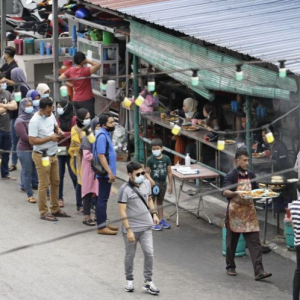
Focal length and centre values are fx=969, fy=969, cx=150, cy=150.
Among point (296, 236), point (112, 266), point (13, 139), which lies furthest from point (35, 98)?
point (296, 236)

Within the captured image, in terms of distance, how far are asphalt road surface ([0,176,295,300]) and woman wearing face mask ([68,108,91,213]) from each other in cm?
40

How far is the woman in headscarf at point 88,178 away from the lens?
14117 mm

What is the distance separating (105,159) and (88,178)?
701mm

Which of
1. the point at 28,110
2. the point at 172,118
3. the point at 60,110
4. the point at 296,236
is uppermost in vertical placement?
the point at 60,110

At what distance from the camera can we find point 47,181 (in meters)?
14.4

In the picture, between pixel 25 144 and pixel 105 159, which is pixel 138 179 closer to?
pixel 105 159

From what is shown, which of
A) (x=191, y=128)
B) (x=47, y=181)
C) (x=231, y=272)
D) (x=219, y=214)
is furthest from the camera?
(x=191, y=128)

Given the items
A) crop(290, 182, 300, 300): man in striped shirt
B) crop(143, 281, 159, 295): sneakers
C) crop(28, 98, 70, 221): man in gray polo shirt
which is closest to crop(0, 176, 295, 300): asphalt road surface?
crop(143, 281, 159, 295): sneakers

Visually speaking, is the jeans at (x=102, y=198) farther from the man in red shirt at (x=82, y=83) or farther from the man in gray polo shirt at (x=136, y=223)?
the man in red shirt at (x=82, y=83)

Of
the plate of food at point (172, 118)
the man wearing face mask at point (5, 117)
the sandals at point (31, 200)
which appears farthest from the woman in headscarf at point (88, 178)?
the plate of food at point (172, 118)

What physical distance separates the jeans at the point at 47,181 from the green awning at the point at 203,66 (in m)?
2.39

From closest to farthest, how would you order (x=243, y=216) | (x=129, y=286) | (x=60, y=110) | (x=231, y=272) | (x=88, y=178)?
(x=129, y=286)
(x=243, y=216)
(x=231, y=272)
(x=88, y=178)
(x=60, y=110)

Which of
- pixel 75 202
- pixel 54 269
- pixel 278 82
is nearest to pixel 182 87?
pixel 75 202

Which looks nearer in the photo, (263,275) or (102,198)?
(263,275)
